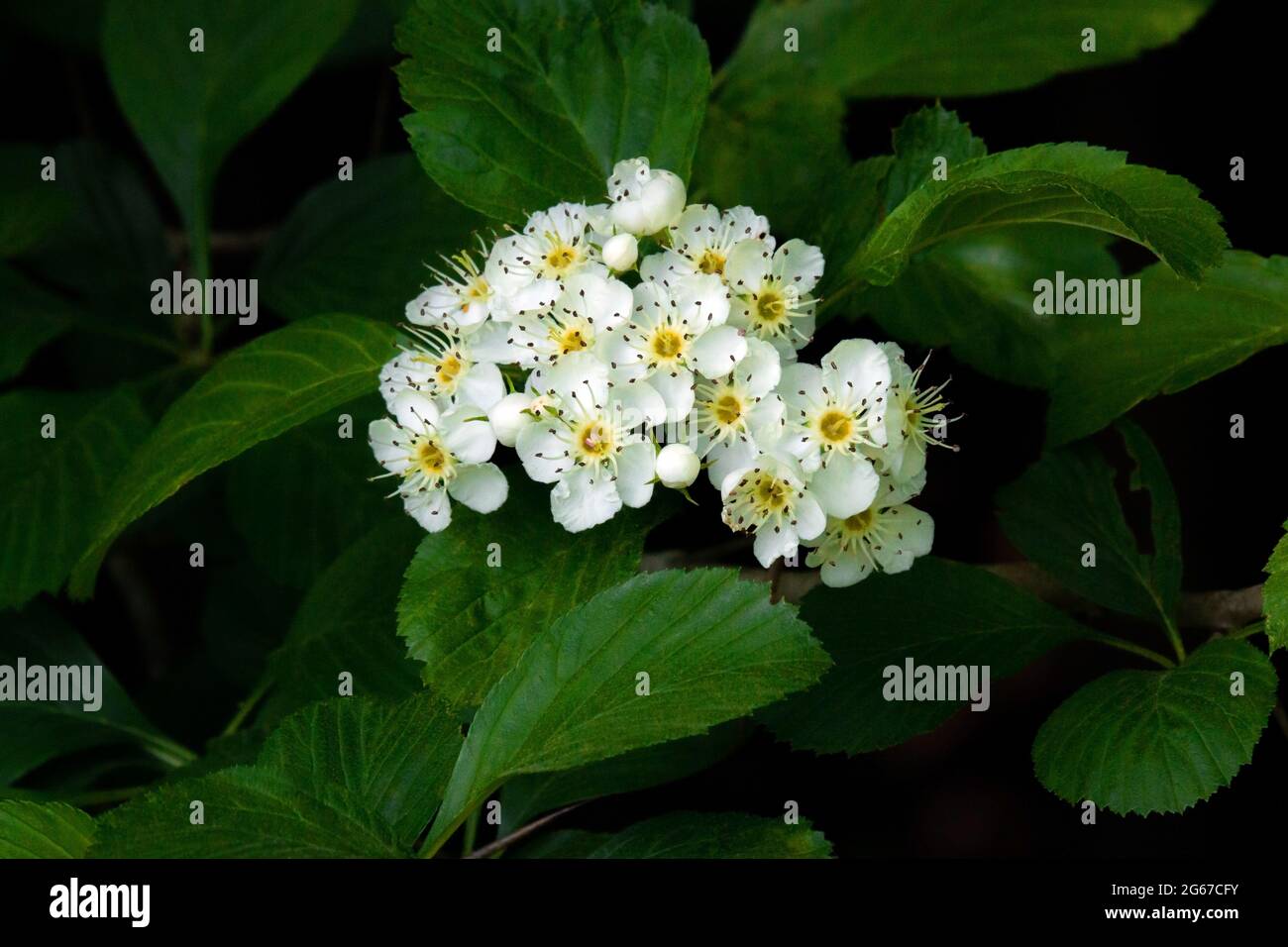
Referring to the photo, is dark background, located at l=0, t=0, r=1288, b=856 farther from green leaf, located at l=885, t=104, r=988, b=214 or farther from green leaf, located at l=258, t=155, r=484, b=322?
green leaf, located at l=885, t=104, r=988, b=214

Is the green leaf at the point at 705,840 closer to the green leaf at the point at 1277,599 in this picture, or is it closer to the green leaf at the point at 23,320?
the green leaf at the point at 1277,599

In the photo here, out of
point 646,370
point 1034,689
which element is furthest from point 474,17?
point 1034,689

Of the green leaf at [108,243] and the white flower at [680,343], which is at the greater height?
the green leaf at [108,243]

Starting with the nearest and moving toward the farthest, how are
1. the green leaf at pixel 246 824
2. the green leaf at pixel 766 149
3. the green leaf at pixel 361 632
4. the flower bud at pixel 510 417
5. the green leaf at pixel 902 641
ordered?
the green leaf at pixel 246 824
the flower bud at pixel 510 417
the green leaf at pixel 902 641
the green leaf at pixel 361 632
the green leaf at pixel 766 149

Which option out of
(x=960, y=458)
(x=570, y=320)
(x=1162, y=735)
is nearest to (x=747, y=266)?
(x=570, y=320)

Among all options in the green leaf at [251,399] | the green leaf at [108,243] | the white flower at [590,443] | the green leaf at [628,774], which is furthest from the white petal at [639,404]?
the green leaf at [108,243]

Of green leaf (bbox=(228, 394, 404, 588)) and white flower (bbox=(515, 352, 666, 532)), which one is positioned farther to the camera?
green leaf (bbox=(228, 394, 404, 588))

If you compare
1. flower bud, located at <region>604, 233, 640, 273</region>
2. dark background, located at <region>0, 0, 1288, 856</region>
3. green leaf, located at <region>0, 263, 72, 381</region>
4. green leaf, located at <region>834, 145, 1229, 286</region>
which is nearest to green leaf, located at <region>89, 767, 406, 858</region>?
flower bud, located at <region>604, 233, 640, 273</region>
